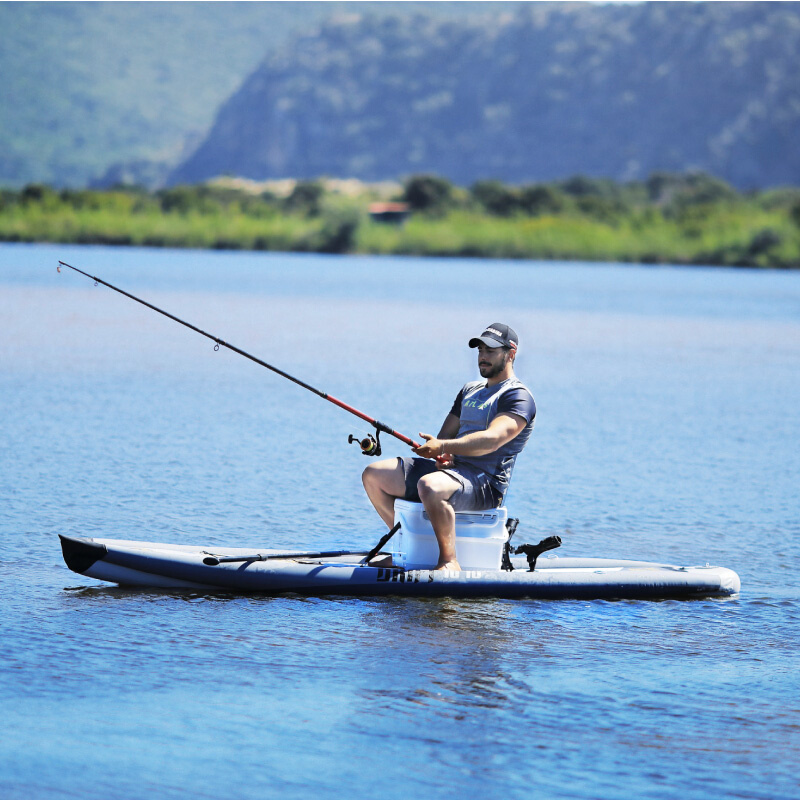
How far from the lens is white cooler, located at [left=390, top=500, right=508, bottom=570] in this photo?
742cm

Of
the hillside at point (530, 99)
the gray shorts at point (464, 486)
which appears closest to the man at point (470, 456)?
the gray shorts at point (464, 486)

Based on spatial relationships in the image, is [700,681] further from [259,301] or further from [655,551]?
[259,301]

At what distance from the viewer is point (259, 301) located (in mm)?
33094

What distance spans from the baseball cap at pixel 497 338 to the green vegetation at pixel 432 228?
5526 centimetres

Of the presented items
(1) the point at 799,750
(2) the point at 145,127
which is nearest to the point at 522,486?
(1) the point at 799,750

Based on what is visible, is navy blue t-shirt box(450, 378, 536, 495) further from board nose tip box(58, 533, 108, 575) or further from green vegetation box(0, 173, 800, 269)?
green vegetation box(0, 173, 800, 269)

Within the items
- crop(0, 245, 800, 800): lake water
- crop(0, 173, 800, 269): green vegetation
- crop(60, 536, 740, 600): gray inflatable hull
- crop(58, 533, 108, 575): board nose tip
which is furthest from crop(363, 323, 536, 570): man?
crop(0, 173, 800, 269): green vegetation

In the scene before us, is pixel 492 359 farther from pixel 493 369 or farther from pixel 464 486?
pixel 464 486

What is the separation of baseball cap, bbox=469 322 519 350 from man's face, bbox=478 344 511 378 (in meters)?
0.02

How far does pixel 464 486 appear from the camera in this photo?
729 centimetres

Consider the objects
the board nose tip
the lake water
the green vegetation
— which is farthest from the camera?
the green vegetation

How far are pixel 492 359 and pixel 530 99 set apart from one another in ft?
459

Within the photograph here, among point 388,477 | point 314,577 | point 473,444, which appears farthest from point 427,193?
point 473,444

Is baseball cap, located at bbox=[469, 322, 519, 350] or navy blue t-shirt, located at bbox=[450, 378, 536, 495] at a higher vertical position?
baseball cap, located at bbox=[469, 322, 519, 350]
